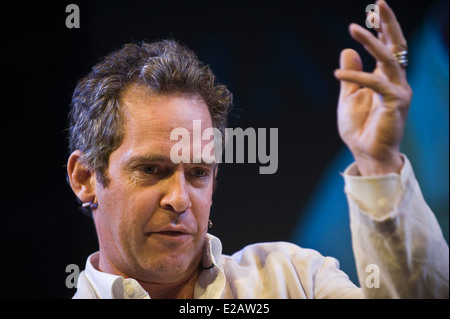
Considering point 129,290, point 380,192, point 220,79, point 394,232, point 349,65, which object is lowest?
point 129,290

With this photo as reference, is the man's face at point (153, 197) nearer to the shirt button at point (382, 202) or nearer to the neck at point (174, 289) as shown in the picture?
the neck at point (174, 289)

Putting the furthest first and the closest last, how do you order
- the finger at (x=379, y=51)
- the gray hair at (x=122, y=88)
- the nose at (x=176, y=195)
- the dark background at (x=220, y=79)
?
1. the dark background at (x=220, y=79)
2. the gray hair at (x=122, y=88)
3. the nose at (x=176, y=195)
4. the finger at (x=379, y=51)

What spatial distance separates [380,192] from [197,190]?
1.97ft

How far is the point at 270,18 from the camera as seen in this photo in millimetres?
1958

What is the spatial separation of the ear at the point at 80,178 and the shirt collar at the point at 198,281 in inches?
8.9

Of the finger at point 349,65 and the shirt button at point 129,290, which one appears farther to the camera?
the shirt button at point 129,290

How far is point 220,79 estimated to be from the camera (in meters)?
1.95

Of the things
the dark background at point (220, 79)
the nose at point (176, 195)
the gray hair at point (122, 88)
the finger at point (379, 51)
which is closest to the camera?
the finger at point (379, 51)

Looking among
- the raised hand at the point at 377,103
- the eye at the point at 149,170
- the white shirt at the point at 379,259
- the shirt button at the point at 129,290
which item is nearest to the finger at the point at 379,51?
the raised hand at the point at 377,103

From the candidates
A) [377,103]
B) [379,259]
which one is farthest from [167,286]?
[377,103]

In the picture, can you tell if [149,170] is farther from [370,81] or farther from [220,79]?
[370,81]

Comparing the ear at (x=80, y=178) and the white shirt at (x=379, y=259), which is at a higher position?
the ear at (x=80, y=178)

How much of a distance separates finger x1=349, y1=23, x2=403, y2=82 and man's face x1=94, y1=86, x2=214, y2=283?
61 cm

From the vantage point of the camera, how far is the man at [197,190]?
1467 millimetres
